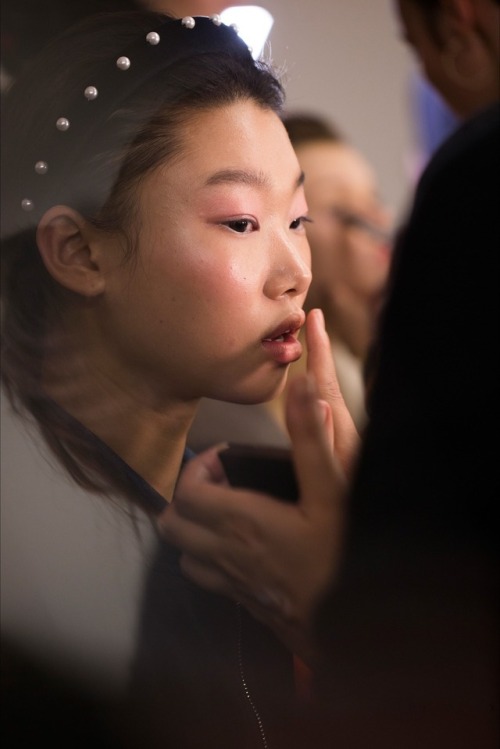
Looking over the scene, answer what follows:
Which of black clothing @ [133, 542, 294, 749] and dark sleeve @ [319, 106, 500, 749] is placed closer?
dark sleeve @ [319, 106, 500, 749]

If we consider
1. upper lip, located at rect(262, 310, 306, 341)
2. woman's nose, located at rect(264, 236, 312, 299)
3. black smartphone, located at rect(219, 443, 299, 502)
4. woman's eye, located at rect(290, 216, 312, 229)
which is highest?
woman's eye, located at rect(290, 216, 312, 229)

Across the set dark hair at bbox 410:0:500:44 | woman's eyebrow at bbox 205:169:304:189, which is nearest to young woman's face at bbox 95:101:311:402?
woman's eyebrow at bbox 205:169:304:189

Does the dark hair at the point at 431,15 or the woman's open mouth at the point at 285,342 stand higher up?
the dark hair at the point at 431,15

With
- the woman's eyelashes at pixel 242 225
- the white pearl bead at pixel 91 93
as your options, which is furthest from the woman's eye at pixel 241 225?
the white pearl bead at pixel 91 93

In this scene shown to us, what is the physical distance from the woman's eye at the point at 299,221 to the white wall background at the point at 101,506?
0.05m

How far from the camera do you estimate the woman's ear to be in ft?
1.73

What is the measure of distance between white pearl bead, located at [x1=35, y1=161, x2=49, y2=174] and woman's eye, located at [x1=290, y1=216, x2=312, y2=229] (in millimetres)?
145

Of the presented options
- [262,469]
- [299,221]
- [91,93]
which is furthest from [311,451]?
[91,93]

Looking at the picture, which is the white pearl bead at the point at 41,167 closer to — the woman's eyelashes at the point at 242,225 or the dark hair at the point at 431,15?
the woman's eyelashes at the point at 242,225

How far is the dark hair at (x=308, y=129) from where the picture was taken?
0.52m

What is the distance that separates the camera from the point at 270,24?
1.76 feet

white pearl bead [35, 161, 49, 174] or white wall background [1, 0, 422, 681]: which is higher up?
white pearl bead [35, 161, 49, 174]

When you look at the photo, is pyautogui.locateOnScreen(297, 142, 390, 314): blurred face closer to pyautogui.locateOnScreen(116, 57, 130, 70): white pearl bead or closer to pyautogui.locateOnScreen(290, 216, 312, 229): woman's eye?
pyautogui.locateOnScreen(290, 216, 312, 229): woman's eye

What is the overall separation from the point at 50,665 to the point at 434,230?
14.4 inches
